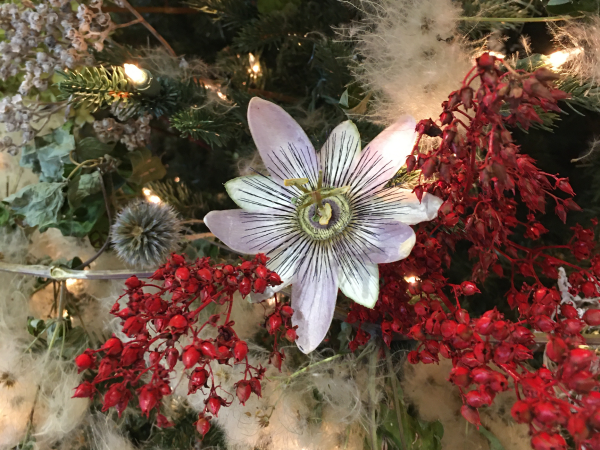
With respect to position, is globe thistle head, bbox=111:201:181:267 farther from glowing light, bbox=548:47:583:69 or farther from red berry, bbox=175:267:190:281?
glowing light, bbox=548:47:583:69

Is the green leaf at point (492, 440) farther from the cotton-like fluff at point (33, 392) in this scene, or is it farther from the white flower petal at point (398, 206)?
the cotton-like fluff at point (33, 392)

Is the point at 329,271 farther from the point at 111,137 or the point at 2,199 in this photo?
the point at 2,199

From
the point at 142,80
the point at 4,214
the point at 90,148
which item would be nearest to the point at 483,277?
the point at 142,80

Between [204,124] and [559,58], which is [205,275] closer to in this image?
[204,124]

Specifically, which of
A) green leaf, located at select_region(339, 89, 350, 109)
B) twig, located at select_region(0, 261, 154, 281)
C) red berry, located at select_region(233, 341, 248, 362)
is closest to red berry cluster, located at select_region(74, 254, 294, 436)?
red berry, located at select_region(233, 341, 248, 362)

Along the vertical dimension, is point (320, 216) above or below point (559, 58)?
below

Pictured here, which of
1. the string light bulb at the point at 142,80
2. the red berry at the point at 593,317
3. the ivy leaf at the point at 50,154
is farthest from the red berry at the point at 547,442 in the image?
the ivy leaf at the point at 50,154
